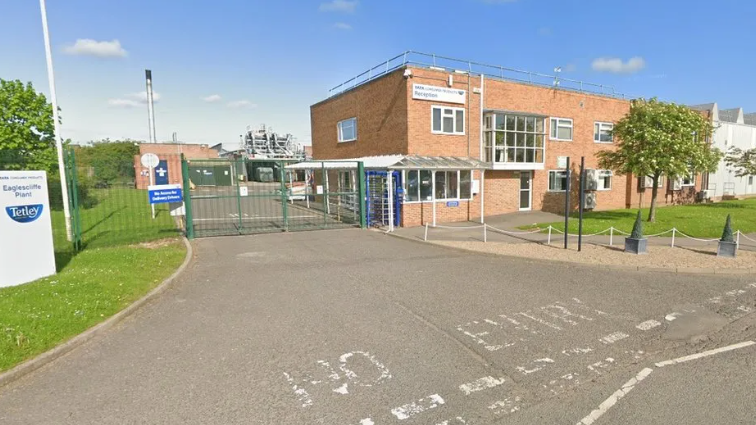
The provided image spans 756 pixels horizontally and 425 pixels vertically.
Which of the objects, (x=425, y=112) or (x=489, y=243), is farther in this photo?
(x=425, y=112)

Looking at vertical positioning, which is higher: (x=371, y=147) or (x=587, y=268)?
(x=371, y=147)

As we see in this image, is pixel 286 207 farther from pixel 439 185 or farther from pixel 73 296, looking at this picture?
pixel 73 296

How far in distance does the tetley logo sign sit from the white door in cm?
1766

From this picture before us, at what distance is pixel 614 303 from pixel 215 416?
19.7 ft

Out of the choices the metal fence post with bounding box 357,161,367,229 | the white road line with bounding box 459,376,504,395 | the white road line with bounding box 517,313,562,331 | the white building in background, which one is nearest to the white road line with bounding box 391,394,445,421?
the white road line with bounding box 459,376,504,395

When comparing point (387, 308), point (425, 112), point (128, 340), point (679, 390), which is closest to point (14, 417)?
point (128, 340)

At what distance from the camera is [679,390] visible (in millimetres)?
3619

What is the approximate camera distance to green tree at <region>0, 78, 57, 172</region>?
15.3 m

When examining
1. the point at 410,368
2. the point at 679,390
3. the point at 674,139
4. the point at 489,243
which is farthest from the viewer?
the point at 674,139

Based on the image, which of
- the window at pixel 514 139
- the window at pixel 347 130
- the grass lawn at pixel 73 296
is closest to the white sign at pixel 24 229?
the grass lawn at pixel 73 296

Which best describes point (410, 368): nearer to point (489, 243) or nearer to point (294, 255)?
point (294, 255)

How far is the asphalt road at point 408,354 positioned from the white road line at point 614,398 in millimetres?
49

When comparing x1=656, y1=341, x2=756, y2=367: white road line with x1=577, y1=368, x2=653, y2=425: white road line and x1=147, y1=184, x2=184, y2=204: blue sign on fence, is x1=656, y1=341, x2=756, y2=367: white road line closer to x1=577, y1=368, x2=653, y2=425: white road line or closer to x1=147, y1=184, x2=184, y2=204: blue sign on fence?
x1=577, y1=368, x2=653, y2=425: white road line

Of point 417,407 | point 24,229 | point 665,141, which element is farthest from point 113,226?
point 665,141
